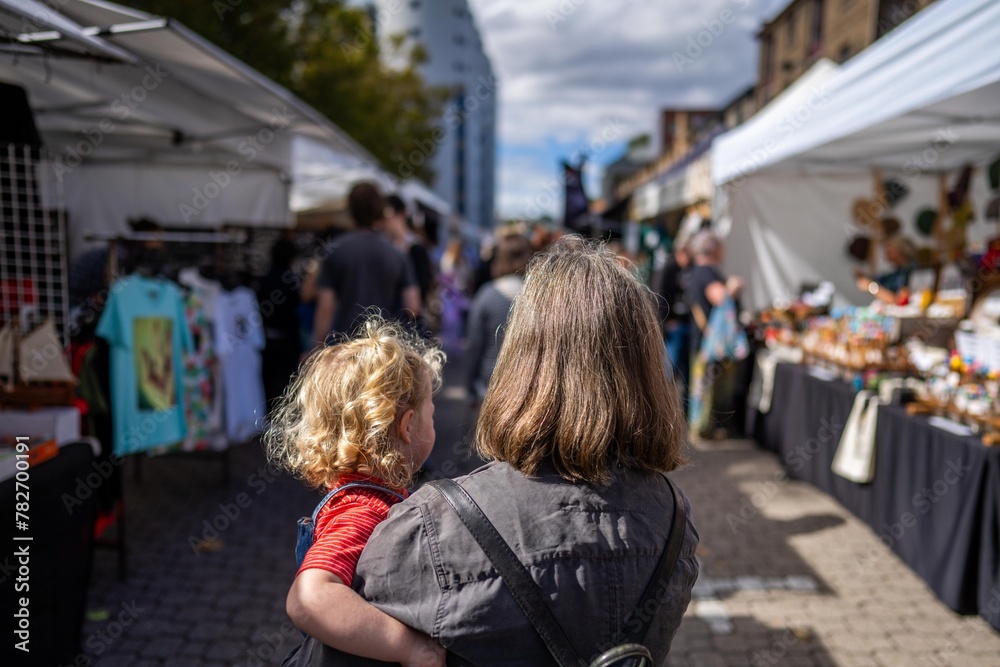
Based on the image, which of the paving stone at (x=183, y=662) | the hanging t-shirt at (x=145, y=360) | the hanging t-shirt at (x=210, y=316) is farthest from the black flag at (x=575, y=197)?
the paving stone at (x=183, y=662)

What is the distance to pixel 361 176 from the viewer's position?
8.34 metres

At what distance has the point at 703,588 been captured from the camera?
3488mm

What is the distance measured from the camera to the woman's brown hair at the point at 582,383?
103 cm

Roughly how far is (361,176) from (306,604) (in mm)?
7817

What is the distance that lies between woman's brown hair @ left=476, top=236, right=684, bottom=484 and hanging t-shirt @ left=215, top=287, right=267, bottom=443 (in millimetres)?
3535

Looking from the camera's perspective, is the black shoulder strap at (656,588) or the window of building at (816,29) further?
the window of building at (816,29)

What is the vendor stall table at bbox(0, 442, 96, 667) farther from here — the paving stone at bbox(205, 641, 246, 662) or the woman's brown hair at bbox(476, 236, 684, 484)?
the woman's brown hair at bbox(476, 236, 684, 484)

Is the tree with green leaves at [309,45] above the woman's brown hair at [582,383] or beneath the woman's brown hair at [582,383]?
above

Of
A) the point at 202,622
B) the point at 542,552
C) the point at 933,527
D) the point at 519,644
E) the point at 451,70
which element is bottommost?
the point at 202,622

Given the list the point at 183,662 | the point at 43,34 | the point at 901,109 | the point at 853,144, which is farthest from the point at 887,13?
the point at 183,662

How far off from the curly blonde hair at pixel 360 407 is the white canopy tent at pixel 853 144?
304 centimetres

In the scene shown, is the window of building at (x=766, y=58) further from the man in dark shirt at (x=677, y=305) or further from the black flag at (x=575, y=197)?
the man in dark shirt at (x=677, y=305)

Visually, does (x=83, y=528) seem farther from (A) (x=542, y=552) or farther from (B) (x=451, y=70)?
(B) (x=451, y=70)

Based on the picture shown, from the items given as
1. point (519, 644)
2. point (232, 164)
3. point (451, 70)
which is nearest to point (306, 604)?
point (519, 644)
